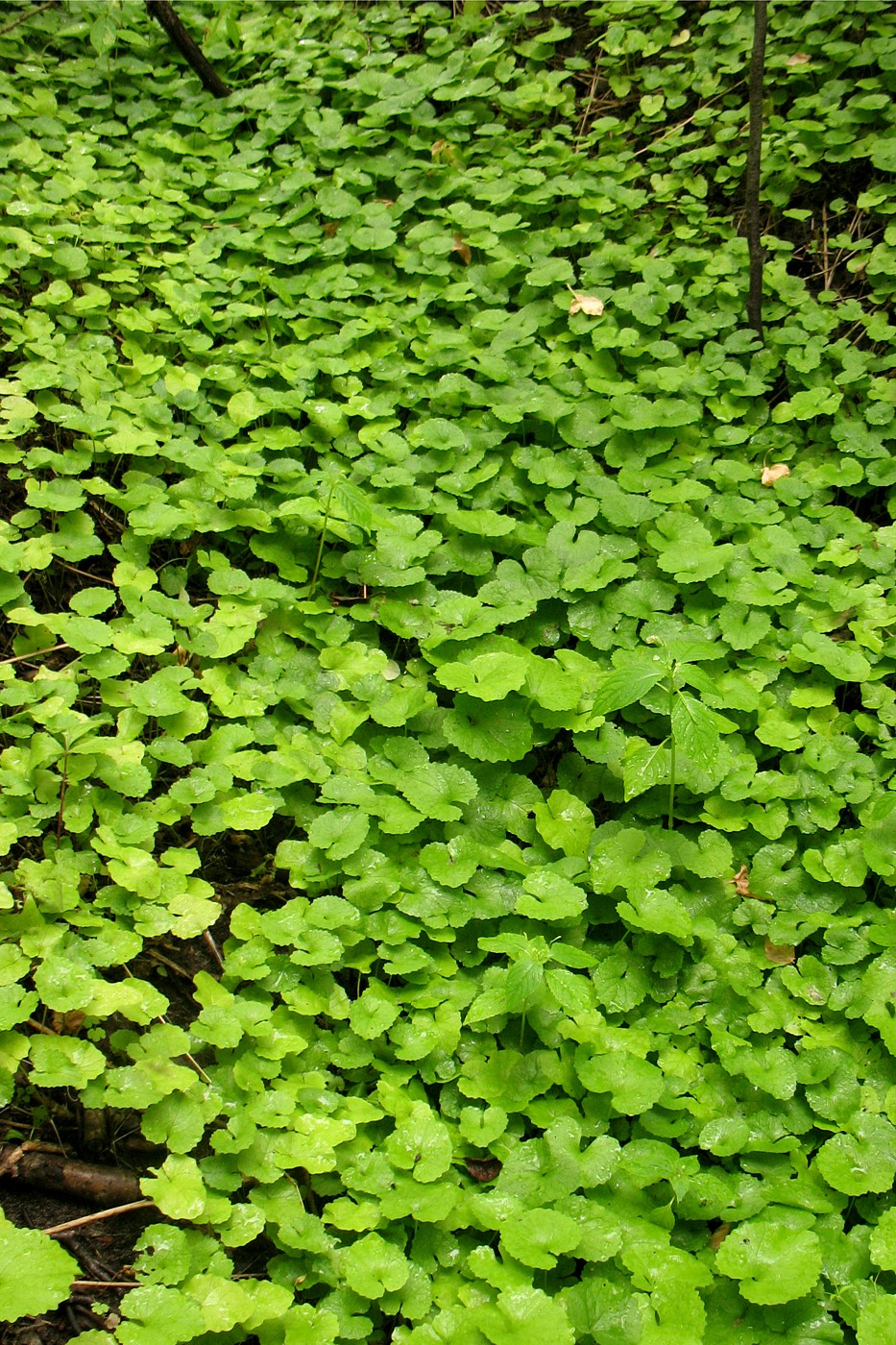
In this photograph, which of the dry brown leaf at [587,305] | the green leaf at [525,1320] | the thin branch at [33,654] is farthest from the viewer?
the dry brown leaf at [587,305]

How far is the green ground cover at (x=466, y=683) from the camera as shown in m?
1.95

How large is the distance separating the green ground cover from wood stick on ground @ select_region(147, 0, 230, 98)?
204 millimetres

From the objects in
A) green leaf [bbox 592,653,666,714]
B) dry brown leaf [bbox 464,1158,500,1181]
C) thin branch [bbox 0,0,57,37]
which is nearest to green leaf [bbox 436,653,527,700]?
green leaf [bbox 592,653,666,714]

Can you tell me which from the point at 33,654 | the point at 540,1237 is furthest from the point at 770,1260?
the point at 33,654

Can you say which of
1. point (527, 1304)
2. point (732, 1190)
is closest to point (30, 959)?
point (527, 1304)

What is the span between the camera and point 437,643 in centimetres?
290

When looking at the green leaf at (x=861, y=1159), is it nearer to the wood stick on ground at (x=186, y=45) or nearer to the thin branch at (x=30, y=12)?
the wood stick on ground at (x=186, y=45)

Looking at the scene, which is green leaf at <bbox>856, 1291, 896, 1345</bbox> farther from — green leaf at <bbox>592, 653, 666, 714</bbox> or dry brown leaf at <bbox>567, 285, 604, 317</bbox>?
dry brown leaf at <bbox>567, 285, 604, 317</bbox>

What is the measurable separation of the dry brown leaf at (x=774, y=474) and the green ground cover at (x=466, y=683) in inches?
1.2

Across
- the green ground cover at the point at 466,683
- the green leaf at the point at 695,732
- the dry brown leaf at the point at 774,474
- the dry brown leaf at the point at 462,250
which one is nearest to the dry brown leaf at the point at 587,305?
the green ground cover at the point at 466,683

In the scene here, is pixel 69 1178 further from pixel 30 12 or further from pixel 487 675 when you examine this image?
pixel 30 12

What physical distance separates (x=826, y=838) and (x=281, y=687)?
1.64 meters

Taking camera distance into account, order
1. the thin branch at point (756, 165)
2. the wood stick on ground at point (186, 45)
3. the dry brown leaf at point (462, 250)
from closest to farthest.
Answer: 1. the thin branch at point (756, 165)
2. the dry brown leaf at point (462, 250)
3. the wood stick on ground at point (186, 45)

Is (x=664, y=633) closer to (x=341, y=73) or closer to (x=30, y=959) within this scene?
(x=30, y=959)
